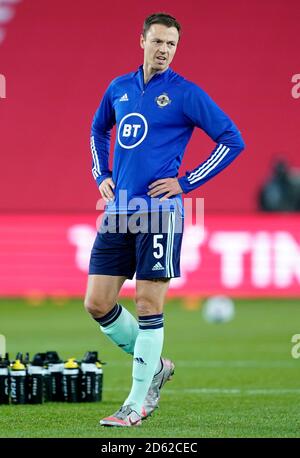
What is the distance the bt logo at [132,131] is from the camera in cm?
661

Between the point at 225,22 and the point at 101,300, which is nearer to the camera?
the point at 101,300

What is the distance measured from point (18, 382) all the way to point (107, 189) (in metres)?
1.58

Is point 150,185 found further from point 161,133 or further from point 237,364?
point 237,364

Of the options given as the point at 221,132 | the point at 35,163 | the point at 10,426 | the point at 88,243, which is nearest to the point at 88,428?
the point at 10,426

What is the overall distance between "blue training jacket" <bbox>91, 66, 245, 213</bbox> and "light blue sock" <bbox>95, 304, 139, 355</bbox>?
0.64 m

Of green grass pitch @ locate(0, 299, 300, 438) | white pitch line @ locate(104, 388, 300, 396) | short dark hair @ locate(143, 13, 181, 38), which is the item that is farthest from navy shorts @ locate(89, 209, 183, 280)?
white pitch line @ locate(104, 388, 300, 396)

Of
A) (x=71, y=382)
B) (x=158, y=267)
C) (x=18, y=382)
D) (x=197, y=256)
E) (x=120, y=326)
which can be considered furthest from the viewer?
(x=197, y=256)

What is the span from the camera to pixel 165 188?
659 cm

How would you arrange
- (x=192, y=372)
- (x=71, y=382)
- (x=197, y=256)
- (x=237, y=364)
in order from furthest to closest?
(x=197, y=256), (x=237, y=364), (x=192, y=372), (x=71, y=382)

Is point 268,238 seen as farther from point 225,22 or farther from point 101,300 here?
point 101,300

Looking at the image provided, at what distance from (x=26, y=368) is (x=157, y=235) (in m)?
1.62

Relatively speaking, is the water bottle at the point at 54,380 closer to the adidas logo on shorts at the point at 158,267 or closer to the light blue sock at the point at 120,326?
the light blue sock at the point at 120,326

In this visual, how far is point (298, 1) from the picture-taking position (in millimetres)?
19922

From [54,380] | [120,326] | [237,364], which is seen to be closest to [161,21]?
[120,326]
